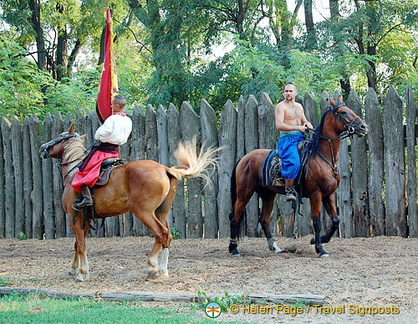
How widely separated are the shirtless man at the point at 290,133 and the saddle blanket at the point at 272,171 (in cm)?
13

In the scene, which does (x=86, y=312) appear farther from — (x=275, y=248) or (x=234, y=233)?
(x=275, y=248)

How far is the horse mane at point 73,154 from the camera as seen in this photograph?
25.1ft

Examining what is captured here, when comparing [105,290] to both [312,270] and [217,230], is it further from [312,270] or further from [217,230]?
[217,230]

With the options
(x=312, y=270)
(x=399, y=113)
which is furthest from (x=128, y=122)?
(x=399, y=113)

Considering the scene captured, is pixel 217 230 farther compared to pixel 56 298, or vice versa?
pixel 217 230

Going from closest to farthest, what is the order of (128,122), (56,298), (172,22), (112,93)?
(56,298) < (128,122) < (112,93) < (172,22)

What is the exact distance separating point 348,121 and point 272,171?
1.28 metres

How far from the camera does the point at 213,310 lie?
5.33 metres

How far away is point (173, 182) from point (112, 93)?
1.93m

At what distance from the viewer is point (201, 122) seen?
418 inches

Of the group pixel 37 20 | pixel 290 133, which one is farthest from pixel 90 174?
pixel 37 20

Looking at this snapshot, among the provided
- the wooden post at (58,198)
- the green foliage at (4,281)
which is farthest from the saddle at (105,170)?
the wooden post at (58,198)

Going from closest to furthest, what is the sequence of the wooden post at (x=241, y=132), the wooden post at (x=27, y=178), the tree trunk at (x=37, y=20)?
the wooden post at (x=241, y=132)
the wooden post at (x=27, y=178)
the tree trunk at (x=37, y=20)

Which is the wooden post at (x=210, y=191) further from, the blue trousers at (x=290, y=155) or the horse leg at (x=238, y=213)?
the blue trousers at (x=290, y=155)
